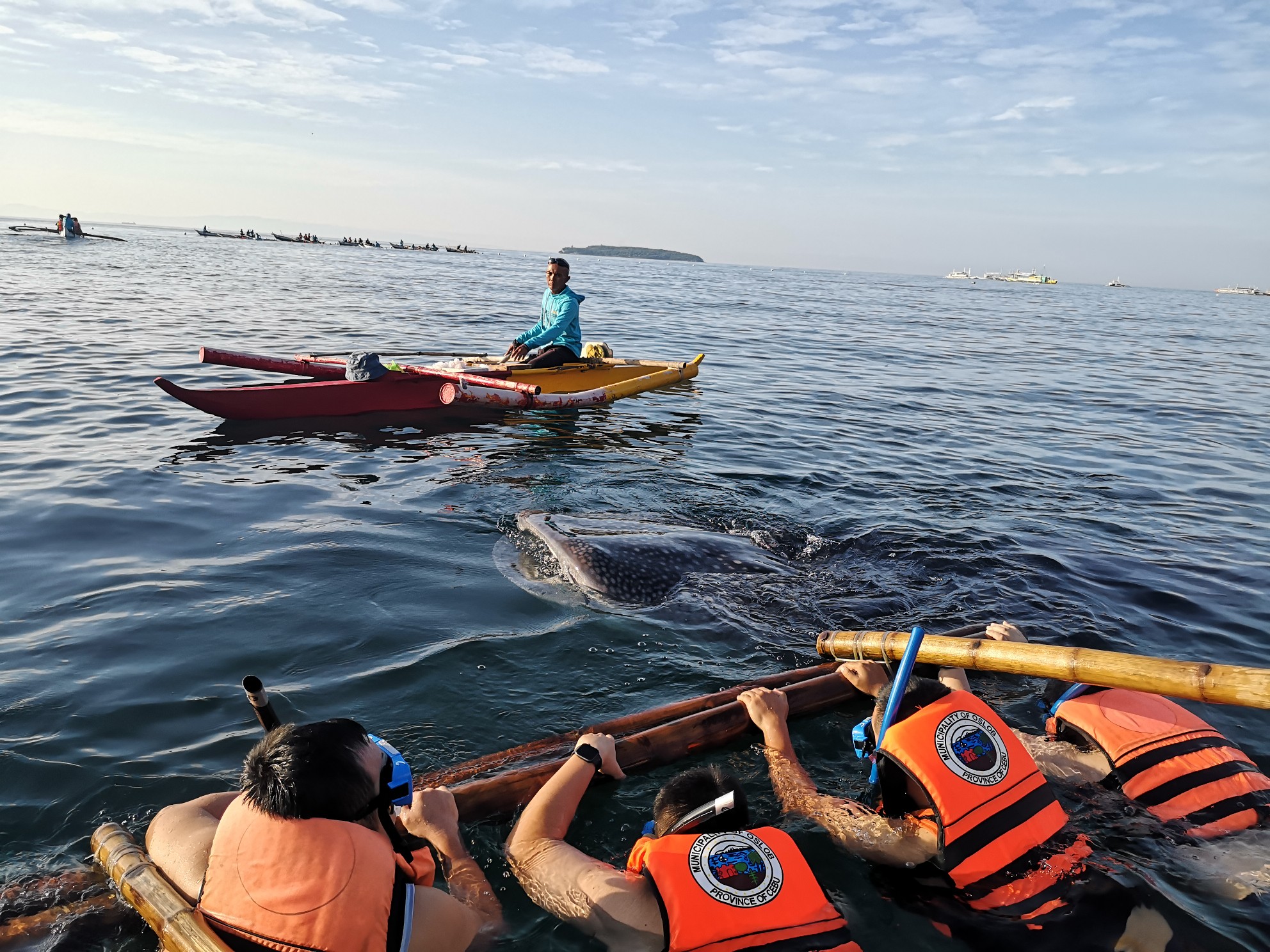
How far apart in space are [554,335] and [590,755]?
10.5m

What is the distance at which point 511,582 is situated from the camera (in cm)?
656

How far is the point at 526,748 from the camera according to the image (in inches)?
153

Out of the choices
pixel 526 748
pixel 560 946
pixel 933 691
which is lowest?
pixel 560 946

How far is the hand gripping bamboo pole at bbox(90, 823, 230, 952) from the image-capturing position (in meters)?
2.36

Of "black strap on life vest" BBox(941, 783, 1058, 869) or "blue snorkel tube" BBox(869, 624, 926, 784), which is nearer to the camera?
"black strap on life vest" BBox(941, 783, 1058, 869)

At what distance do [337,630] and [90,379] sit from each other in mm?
9905

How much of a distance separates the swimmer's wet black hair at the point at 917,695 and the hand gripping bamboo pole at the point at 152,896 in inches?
100

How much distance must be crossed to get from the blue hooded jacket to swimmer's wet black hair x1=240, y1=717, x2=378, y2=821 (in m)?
11.1

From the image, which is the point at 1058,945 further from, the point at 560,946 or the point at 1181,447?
the point at 1181,447

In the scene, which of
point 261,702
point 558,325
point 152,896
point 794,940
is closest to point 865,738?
point 794,940

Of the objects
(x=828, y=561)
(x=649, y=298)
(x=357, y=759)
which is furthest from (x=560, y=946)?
(x=649, y=298)

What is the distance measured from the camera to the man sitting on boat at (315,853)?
88.2 inches

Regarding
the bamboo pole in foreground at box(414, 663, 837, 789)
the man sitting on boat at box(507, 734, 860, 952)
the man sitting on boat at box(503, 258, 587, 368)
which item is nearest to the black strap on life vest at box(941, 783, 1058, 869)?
the man sitting on boat at box(507, 734, 860, 952)

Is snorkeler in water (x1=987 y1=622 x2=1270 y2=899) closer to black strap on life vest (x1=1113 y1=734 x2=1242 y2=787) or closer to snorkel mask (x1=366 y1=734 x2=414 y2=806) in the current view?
→ black strap on life vest (x1=1113 y1=734 x2=1242 y2=787)
